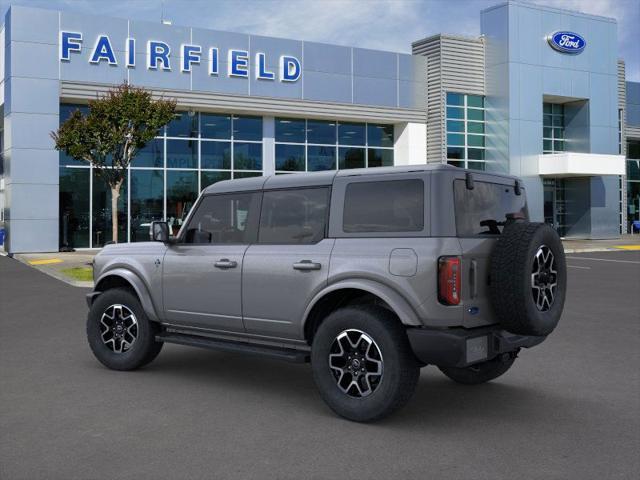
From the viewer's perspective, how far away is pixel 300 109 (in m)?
29.4

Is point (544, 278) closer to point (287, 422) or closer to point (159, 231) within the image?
point (287, 422)

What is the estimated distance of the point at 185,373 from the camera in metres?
6.97

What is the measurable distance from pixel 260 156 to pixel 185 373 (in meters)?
23.2

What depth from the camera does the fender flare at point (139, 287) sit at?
6.80 metres

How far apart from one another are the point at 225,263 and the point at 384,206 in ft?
5.19

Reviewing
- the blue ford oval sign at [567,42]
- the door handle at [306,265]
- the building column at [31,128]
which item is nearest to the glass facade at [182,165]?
the building column at [31,128]

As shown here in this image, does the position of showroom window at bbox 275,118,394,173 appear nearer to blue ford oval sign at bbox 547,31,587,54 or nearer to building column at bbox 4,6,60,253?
blue ford oval sign at bbox 547,31,587,54

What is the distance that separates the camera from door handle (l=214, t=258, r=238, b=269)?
613 cm

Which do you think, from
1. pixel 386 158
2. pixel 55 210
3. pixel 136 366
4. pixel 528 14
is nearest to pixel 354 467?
pixel 136 366

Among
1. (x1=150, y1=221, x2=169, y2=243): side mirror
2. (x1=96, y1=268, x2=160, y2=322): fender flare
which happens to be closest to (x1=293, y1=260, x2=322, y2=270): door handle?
(x1=150, y1=221, x2=169, y2=243): side mirror

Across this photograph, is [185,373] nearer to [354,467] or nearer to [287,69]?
[354,467]

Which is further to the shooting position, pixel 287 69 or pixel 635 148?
pixel 635 148

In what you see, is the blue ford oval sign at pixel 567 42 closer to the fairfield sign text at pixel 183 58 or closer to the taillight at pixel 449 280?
the fairfield sign text at pixel 183 58

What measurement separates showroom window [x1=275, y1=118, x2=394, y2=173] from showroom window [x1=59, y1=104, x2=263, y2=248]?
1187 millimetres
